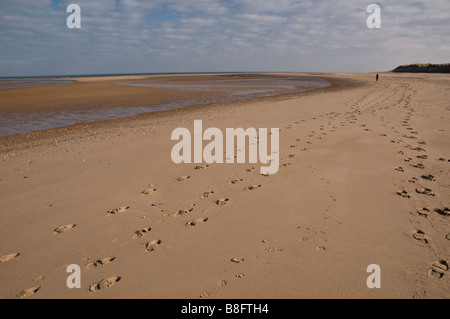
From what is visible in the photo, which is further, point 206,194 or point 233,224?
point 206,194

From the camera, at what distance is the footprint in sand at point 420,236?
3.32 metres

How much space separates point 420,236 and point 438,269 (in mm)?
604

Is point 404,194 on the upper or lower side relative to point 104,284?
upper

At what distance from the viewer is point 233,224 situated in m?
3.89

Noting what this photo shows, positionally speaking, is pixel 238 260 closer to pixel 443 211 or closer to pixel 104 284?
pixel 104 284

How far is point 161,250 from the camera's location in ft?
11.2

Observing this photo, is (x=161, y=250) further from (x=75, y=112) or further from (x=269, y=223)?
(x=75, y=112)

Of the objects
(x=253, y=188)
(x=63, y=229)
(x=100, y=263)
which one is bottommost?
(x=100, y=263)

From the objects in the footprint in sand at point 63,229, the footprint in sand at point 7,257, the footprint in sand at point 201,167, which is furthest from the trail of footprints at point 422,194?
the footprint in sand at point 7,257

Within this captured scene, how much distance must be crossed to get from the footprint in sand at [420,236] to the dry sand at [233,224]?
0.04 feet

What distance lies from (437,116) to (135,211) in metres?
11.4

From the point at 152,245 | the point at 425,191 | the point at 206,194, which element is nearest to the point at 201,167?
the point at 206,194
